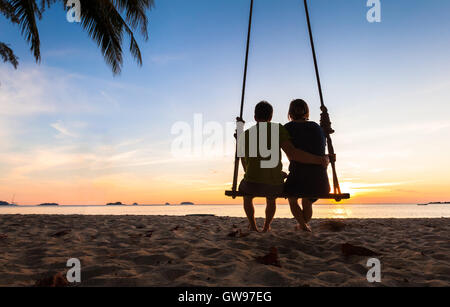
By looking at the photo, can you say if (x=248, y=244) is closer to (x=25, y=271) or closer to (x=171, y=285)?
(x=171, y=285)

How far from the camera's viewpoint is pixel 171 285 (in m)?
2.00

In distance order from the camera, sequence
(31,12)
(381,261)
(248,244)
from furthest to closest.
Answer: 1. (31,12)
2. (248,244)
3. (381,261)

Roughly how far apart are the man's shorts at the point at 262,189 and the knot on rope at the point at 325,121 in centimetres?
85

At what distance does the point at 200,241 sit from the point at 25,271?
1645 millimetres

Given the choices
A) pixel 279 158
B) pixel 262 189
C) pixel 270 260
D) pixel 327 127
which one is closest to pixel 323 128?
pixel 327 127

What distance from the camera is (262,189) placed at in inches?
146

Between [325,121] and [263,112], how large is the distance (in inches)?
29.5

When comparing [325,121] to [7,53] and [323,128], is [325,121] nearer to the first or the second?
[323,128]

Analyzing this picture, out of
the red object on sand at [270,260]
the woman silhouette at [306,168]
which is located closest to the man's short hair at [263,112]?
the woman silhouette at [306,168]

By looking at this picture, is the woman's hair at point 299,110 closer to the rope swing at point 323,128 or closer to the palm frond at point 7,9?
the rope swing at point 323,128

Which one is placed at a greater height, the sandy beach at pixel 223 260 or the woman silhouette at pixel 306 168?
the woman silhouette at pixel 306 168

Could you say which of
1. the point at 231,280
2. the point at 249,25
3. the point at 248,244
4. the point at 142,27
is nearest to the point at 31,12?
the point at 142,27

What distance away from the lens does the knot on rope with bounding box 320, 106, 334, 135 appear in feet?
12.3

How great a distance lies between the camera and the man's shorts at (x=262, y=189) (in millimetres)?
3674
